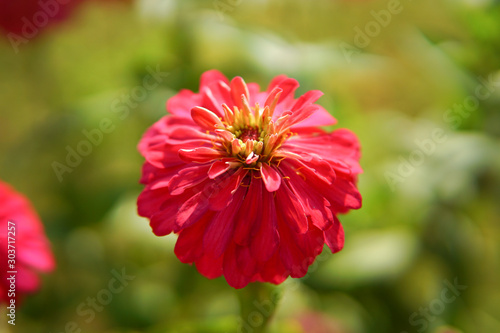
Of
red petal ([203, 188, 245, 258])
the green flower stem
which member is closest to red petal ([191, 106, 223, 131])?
red petal ([203, 188, 245, 258])

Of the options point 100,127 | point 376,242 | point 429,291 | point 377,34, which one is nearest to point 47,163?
point 100,127

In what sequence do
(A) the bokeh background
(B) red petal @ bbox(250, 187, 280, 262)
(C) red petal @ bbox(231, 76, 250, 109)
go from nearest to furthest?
1. (B) red petal @ bbox(250, 187, 280, 262)
2. (C) red petal @ bbox(231, 76, 250, 109)
3. (A) the bokeh background

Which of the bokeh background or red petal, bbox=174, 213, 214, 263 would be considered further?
the bokeh background

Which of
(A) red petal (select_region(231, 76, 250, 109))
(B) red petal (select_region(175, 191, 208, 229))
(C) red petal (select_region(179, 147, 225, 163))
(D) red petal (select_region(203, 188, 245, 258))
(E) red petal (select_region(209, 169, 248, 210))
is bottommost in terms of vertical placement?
(D) red petal (select_region(203, 188, 245, 258))

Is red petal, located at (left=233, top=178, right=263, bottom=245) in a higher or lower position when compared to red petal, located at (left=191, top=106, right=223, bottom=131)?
lower

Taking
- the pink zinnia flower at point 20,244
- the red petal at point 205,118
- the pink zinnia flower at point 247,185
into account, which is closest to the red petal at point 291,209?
the pink zinnia flower at point 247,185

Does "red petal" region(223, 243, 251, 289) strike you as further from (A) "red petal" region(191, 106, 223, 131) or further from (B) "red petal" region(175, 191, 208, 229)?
(A) "red petal" region(191, 106, 223, 131)
